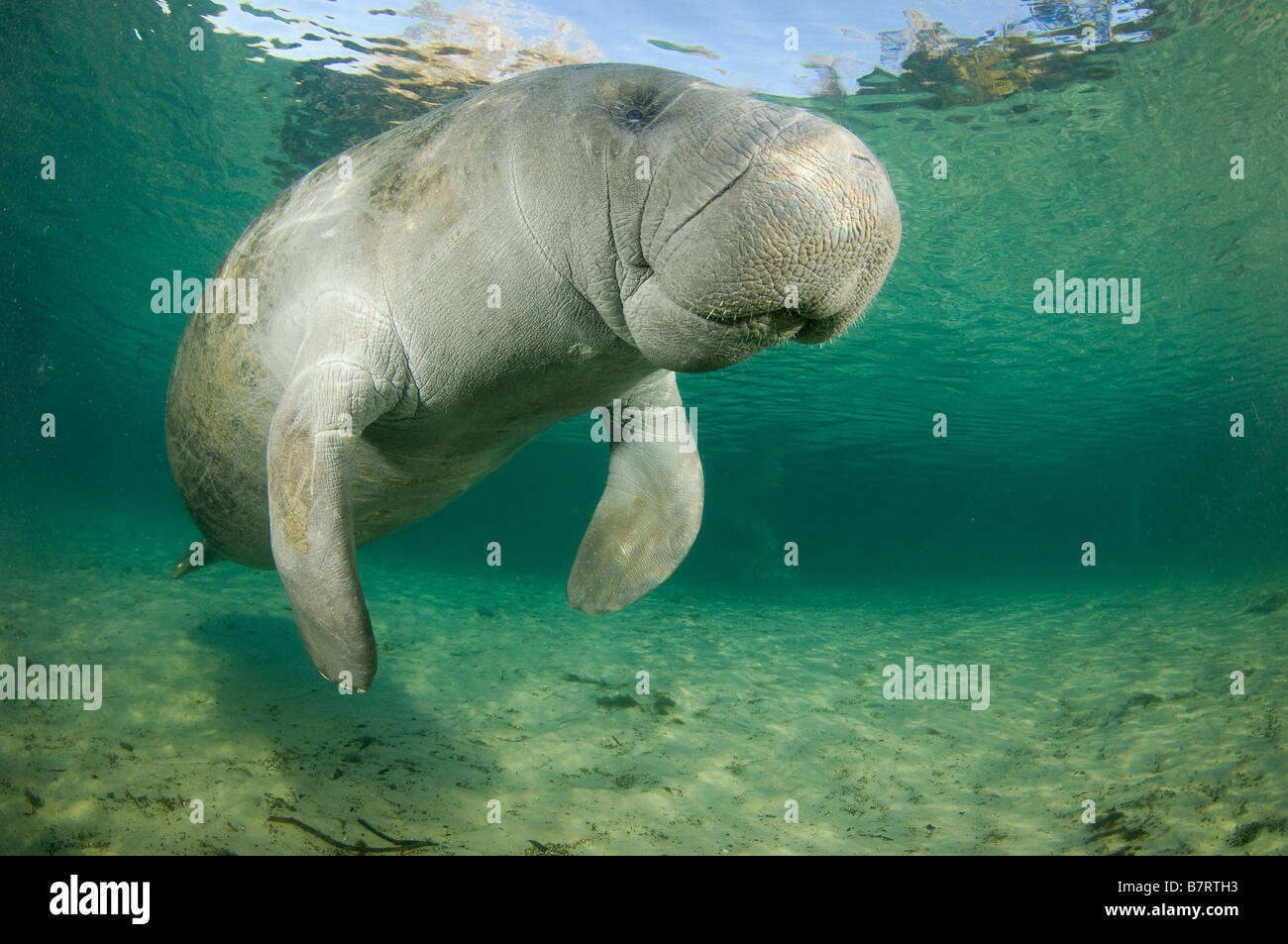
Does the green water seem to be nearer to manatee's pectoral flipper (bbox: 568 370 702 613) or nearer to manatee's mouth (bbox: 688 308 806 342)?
manatee's pectoral flipper (bbox: 568 370 702 613)

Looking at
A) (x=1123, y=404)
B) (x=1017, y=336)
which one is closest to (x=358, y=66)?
(x=1017, y=336)

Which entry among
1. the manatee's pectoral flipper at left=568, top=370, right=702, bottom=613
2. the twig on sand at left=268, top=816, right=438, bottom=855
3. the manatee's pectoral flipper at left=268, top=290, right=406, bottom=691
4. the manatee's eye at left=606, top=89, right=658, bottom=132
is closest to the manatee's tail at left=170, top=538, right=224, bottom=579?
the twig on sand at left=268, top=816, right=438, bottom=855

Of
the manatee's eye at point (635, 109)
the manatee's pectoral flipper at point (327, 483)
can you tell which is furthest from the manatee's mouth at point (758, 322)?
the manatee's pectoral flipper at point (327, 483)

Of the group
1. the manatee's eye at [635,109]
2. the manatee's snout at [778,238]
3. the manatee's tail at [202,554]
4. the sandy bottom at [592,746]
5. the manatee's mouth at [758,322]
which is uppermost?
the manatee's eye at [635,109]

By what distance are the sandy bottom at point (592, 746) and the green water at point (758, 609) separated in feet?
0.11

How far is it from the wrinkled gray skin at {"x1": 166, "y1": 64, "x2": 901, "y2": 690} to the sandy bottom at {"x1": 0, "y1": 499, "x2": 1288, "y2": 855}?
1433mm

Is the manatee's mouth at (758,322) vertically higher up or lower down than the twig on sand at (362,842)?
higher up

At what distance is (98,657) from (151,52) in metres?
8.70

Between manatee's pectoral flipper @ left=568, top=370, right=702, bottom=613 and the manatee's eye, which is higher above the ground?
the manatee's eye

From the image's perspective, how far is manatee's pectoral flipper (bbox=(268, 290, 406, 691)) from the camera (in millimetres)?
2242

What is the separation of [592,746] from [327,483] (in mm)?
3200

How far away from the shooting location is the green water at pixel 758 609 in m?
3.75

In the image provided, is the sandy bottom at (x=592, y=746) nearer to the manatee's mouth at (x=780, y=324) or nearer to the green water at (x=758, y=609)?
the green water at (x=758, y=609)

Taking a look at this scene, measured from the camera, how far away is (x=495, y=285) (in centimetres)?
232
